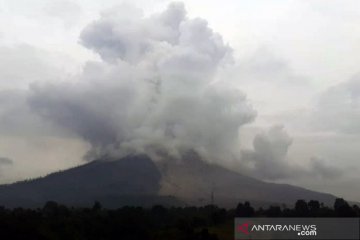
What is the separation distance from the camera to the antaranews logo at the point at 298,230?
38594 mm

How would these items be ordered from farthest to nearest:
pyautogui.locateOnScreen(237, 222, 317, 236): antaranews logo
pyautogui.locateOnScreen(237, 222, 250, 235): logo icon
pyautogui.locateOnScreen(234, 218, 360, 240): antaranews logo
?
1. pyautogui.locateOnScreen(237, 222, 250, 235): logo icon
2. pyautogui.locateOnScreen(237, 222, 317, 236): antaranews logo
3. pyautogui.locateOnScreen(234, 218, 360, 240): antaranews logo

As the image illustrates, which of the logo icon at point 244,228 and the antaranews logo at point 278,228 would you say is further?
the logo icon at point 244,228

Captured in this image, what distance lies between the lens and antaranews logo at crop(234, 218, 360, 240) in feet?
127

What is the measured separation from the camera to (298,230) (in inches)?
1550

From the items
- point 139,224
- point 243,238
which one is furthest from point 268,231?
point 139,224

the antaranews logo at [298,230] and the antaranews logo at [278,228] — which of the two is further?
the antaranews logo at [278,228]

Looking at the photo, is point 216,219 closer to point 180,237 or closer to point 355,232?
point 180,237

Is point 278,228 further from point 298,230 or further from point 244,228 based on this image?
point 244,228

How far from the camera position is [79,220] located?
68.9m

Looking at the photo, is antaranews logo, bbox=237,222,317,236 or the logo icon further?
the logo icon

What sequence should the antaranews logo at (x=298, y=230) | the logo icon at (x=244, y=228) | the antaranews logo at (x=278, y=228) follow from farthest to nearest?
1. the logo icon at (x=244, y=228)
2. the antaranews logo at (x=278, y=228)
3. the antaranews logo at (x=298, y=230)

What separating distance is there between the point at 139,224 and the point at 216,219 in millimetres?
12819

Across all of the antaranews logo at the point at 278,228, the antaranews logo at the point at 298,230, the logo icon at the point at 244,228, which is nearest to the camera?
the antaranews logo at the point at 298,230

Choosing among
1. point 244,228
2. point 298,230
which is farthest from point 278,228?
point 244,228
